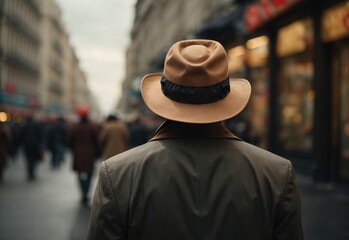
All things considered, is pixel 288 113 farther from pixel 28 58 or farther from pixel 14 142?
pixel 28 58

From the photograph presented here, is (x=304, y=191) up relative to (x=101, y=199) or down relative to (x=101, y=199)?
down

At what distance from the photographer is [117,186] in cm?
196

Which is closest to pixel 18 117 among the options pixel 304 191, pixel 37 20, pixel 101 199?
pixel 37 20

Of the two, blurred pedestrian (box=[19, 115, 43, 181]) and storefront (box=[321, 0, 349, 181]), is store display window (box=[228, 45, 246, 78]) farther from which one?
blurred pedestrian (box=[19, 115, 43, 181])

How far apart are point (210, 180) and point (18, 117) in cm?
4803

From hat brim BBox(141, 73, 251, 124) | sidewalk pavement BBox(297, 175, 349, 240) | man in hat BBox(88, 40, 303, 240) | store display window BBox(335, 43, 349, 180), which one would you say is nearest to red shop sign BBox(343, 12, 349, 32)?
store display window BBox(335, 43, 349, 180)

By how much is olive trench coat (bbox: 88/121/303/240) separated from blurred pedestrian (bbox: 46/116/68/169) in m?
15.7

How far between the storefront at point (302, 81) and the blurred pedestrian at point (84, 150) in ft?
17.3

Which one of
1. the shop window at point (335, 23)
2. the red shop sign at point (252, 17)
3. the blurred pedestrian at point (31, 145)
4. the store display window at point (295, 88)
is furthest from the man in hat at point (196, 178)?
the red shop sign at point (252, 17)

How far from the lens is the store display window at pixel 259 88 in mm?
15453

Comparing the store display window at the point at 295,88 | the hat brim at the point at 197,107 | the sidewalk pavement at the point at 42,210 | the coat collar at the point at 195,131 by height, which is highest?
the store display window at the point at 295,88

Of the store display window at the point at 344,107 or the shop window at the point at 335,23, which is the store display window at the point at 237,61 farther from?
the store display window at the point at 344,107

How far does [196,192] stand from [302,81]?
11613 millimetres

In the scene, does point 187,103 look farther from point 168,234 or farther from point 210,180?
point 168,234
